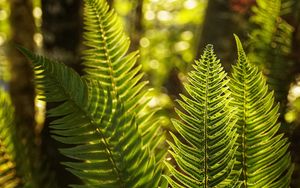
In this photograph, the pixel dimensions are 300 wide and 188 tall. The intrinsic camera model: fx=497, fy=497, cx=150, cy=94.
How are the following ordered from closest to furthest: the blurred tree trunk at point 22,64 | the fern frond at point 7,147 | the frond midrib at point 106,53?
the frond midrib at point 106,53
the fern frond at point 7,147
the blurred tree trunk at point 22,64

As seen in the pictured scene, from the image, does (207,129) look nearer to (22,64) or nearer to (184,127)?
(184,127)

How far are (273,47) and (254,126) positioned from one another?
22.6 inches

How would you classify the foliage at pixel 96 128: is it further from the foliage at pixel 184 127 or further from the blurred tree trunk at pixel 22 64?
the blurred tree trunk at pixel 22 64

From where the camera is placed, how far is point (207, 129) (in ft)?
2.20

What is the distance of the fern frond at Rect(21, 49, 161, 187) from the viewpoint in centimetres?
70

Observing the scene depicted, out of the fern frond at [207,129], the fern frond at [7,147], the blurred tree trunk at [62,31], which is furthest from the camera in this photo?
the blurred tree trunk at [62,31]

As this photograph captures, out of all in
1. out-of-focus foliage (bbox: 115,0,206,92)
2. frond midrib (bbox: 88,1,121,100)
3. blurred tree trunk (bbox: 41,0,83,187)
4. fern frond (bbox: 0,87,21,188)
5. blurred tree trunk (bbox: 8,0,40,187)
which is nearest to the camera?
frond midrib (bbox: 88,1,121,100)

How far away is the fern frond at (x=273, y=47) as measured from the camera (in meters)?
1.18

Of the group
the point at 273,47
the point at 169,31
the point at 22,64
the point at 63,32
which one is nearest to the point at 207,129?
the point at 273,47

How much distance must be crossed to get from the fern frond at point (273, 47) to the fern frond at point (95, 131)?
55 cm

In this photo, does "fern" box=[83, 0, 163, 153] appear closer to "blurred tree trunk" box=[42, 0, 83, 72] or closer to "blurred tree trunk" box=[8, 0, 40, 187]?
"blurred tree trunk" box=[42, 0, 83, 72]

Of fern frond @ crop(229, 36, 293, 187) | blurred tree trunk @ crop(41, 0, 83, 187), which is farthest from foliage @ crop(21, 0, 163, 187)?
blurred tree trunk @ crop(41, 0, 83, 187)

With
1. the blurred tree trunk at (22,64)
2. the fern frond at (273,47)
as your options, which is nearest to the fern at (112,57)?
the fern frond at (273,47)

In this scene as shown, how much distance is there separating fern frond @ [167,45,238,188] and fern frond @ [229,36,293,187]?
0.16ft
